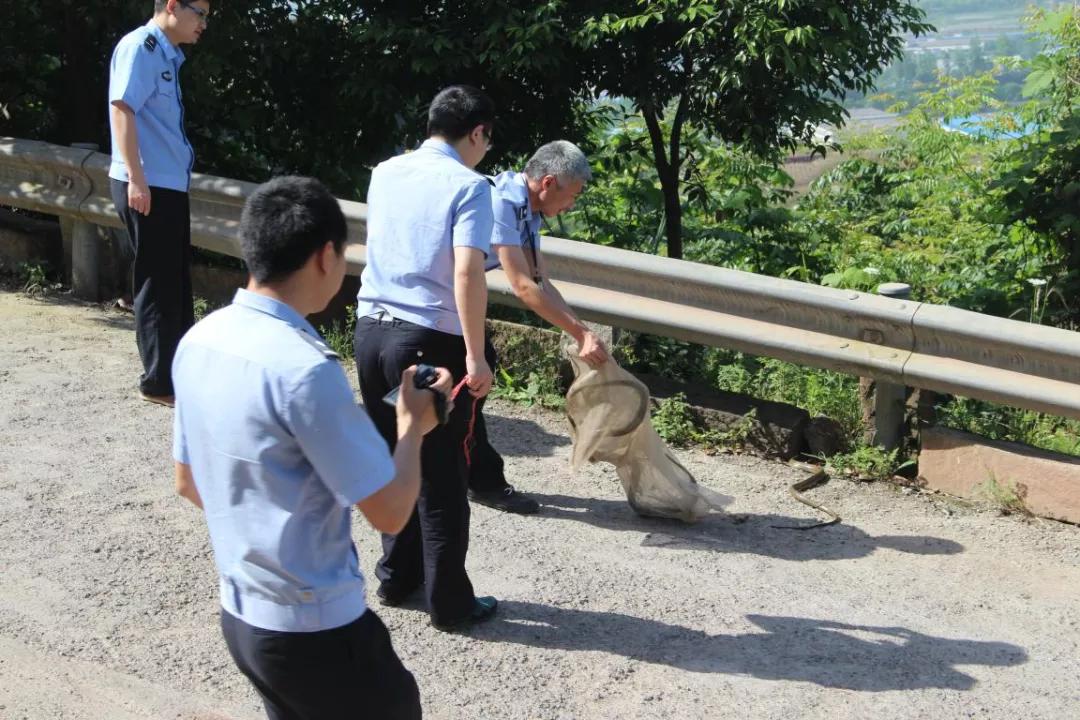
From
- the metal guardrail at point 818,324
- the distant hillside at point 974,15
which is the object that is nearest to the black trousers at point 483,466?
the metal guardrail at point 818,324

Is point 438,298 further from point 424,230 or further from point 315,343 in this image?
point 315,343

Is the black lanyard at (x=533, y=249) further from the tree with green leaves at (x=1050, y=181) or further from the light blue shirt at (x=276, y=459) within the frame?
the tree with green leaves at (x=1050, y=181)

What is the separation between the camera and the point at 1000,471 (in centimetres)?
520

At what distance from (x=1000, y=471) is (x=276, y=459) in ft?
11.8

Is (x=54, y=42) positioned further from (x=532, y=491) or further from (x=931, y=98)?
(x=931, y=98)

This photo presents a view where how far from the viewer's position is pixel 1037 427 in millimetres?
5824

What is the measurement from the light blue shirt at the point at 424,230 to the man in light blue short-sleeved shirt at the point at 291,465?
1432 millimetres

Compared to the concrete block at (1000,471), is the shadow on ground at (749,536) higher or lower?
lower

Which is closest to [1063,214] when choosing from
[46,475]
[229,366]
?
[46,475]

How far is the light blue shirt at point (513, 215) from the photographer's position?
4457mm

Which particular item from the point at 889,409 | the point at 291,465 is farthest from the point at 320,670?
the point at 889,409

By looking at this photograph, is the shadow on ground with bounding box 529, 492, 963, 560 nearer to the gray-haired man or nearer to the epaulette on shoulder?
the gray-haired man

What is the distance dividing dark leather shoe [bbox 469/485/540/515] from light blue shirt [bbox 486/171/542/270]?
3.28 feet

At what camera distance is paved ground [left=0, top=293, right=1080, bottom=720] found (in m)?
3.89
